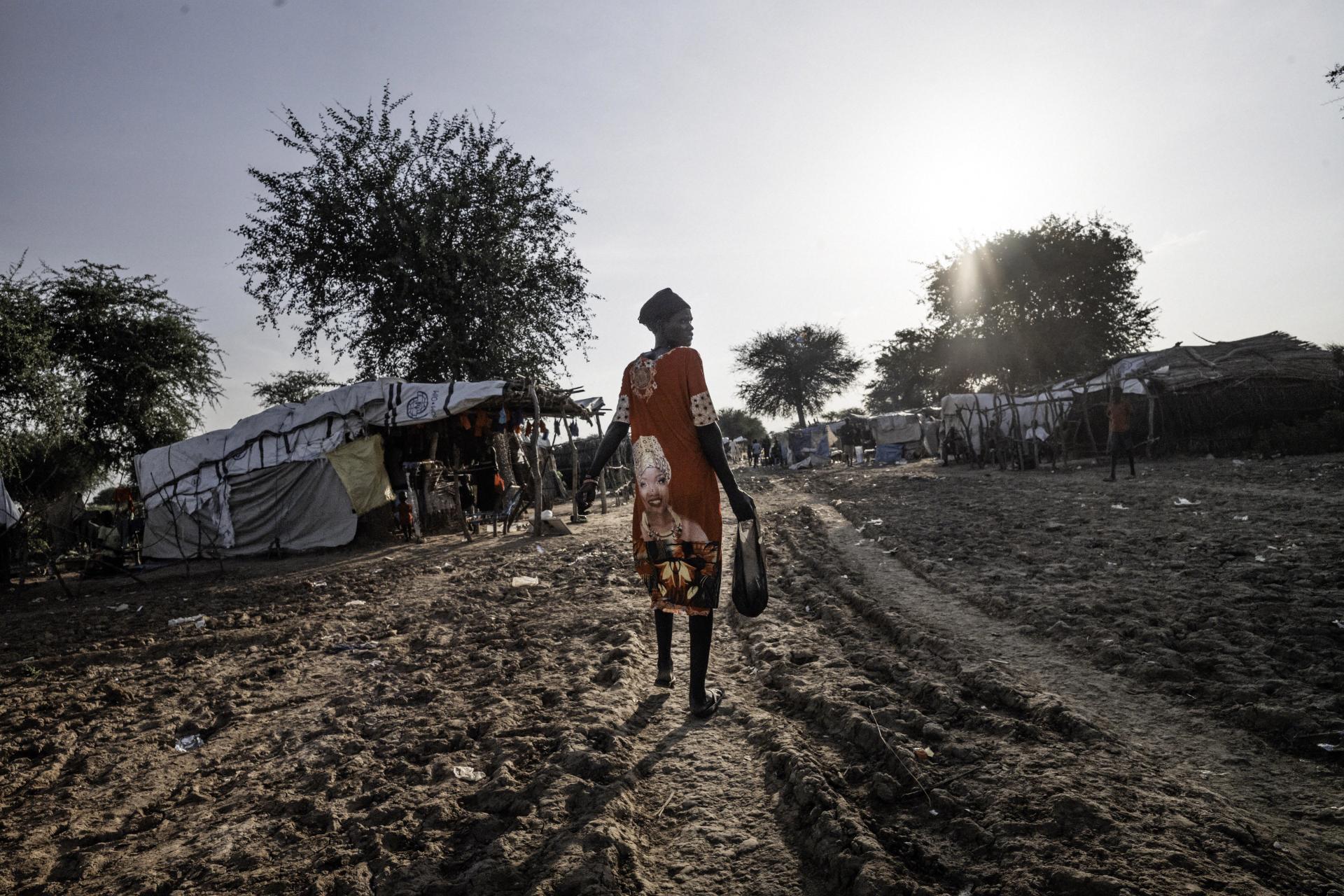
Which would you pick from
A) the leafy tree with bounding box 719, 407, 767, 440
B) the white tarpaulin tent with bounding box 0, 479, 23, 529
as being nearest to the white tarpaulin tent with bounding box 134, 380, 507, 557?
the white tarpaulin tent with bounding box 0, 479, 23, 529

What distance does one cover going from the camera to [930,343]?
1300 inches

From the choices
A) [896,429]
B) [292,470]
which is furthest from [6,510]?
[896,429]

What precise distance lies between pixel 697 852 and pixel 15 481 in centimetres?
2176

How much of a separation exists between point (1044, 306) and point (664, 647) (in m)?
31.5

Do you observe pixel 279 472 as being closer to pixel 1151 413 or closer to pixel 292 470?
pixel 292 470

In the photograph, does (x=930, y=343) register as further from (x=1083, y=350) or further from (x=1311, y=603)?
(x=1311, y=603)

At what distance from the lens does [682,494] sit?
2998mm

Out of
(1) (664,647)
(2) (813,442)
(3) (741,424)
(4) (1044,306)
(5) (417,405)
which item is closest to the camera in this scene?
(1) (664,647)

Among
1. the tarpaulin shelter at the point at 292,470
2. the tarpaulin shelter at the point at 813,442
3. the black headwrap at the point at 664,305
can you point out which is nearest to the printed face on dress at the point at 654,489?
the black headwrap at the point at 664,305

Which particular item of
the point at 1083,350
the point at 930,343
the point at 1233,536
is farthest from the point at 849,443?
the point at 1233,536

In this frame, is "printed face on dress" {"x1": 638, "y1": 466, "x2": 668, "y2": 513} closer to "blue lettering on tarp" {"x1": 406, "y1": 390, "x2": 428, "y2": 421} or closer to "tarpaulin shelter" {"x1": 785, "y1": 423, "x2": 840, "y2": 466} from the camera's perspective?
"blue lettering on tarp" {"x1": 406, "y1": 390, "x2": 428, "y2": 421}

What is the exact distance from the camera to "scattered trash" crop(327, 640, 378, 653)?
486 cm

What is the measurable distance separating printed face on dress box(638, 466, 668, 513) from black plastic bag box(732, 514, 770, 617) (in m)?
0.36

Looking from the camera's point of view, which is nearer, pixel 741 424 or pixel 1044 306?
pixel 1044 306
